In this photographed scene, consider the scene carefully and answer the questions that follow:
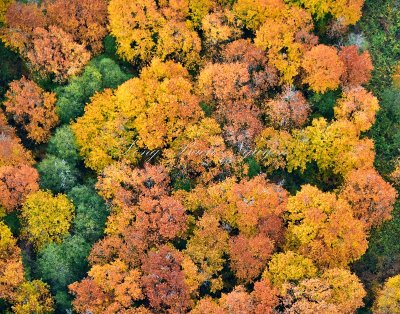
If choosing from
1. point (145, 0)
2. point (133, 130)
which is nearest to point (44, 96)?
point (133, 130)

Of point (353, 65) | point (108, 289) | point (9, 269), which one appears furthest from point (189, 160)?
point (353, 65)

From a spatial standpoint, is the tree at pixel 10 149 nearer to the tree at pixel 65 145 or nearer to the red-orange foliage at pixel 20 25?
the tree at pixel 65 145

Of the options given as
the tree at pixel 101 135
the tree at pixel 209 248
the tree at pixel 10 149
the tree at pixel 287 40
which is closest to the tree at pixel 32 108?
the tree at pixel 10 149

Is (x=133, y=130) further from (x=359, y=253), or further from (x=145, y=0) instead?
(x=359, y=253)

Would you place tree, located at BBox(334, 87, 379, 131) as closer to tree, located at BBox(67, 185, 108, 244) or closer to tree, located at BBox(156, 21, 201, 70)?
tree, located at BBox(156, 21, 201, 70)

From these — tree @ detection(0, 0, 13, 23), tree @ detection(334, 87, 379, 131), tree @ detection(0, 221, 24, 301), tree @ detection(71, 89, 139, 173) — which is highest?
tree @ detection(0, 0, 13, 23)

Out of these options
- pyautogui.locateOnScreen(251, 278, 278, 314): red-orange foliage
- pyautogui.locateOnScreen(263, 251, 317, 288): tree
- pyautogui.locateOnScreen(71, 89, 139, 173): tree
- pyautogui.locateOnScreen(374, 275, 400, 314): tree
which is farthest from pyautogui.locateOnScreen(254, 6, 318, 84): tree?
pyautogui.locateOnScreen(374, 275, 400, 314): tree

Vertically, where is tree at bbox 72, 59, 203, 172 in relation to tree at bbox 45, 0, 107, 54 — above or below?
below

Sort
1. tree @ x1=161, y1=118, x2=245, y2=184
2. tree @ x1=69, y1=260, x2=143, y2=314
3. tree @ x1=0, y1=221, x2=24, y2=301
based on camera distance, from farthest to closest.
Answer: tree @ x1=161, y1=118, x2=245, y2=184 < tree @ x1=0, y1=221, x2=24, y2=301 < tree @ x1=69, y1=260, x2=143, y2=314
